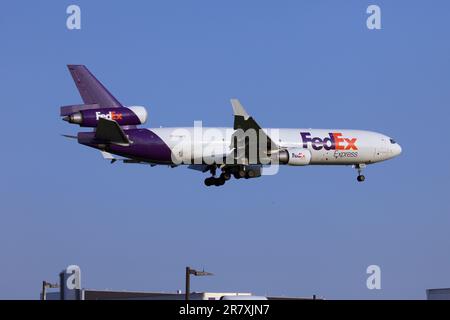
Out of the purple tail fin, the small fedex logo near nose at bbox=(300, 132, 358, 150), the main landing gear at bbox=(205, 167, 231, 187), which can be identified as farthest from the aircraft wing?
the purple tail fin

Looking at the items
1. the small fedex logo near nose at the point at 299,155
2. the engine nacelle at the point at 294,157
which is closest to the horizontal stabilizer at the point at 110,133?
the engine nacelle at the point at 294,157

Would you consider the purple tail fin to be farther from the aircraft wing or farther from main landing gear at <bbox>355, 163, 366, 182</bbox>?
main landing gear at <bbox>355, 163, 366, 182</bbox>

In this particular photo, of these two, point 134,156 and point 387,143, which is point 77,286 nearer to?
point 134,156

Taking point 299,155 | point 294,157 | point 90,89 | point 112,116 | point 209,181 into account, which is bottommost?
point 209,181

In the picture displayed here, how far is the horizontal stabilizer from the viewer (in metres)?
56.1

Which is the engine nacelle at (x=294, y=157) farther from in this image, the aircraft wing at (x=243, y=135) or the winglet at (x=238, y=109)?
the winglet at (x=238, y=109)

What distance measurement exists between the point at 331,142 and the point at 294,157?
16.6 feet

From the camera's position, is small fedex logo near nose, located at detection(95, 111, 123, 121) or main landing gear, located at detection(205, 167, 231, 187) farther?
main landing gear, located at detection(205, 167, 231, 187)

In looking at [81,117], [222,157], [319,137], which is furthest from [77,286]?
[319,137]

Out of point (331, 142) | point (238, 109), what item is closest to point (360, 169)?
point (331, 142)

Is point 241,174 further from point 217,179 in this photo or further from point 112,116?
point 112,116

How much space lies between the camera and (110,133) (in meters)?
57.1
